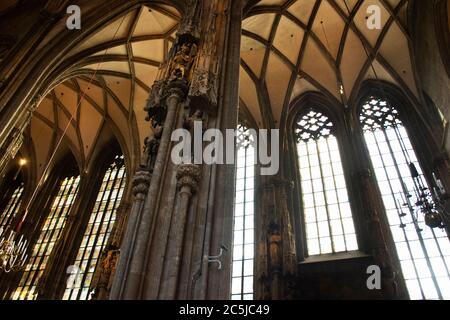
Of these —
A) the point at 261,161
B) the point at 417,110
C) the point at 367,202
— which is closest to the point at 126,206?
the point at 261,161

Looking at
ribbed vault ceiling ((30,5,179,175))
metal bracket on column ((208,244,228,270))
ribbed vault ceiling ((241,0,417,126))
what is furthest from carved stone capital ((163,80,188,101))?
ribbed vault ceiling ((30,5,179,175))

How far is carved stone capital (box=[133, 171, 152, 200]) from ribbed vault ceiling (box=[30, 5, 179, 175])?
934 cm

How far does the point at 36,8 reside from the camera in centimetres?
1354

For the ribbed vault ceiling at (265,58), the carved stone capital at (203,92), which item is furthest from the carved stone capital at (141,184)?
the ribbed vault ceiling at (265,58)

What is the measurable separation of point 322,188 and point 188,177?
9.50 metres

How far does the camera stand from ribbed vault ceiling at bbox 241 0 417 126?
47.6 ft

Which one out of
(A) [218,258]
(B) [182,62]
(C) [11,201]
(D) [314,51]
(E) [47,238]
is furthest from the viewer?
(C) [11,201]

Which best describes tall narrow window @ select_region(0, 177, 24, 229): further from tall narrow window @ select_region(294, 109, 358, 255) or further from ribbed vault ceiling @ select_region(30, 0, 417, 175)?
tall narrow window @ select_region(294, 109, 358, 255)

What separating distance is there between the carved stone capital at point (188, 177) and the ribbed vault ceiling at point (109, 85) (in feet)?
32.1

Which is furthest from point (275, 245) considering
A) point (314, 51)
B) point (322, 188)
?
point (314, 51)

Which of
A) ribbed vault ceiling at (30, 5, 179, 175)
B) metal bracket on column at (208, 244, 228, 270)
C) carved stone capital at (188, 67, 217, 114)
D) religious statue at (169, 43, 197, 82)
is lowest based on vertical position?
metal bracket on column at (208, 244, 228, 270)

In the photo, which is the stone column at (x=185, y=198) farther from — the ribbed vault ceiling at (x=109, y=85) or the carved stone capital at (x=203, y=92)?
→ the ribbed vault ceiling at (x=109, y=85)

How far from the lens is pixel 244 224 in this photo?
13625 mm

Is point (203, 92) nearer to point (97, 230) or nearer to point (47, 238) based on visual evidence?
point (97, 230)
